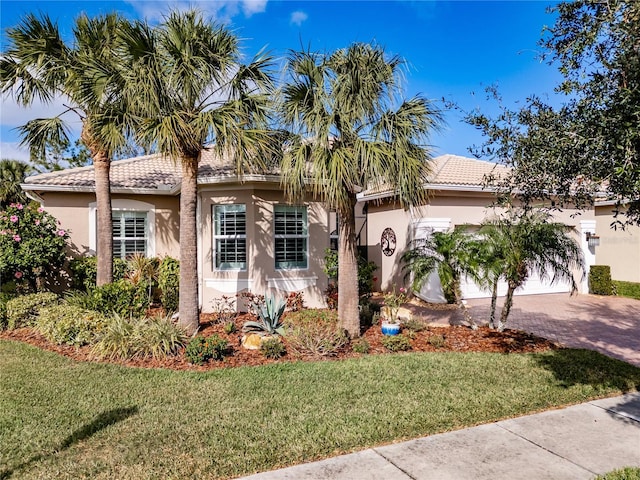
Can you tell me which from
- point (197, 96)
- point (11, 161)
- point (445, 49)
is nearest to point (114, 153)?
point (197, 96)

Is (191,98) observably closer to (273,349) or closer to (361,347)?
(273,349)

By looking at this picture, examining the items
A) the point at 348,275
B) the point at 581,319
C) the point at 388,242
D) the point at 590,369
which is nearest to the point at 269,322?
the point at 348,275

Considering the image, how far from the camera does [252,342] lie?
8641mm

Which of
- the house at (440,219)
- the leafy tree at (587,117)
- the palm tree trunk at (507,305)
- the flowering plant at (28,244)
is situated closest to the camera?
the leafy tree at (587,117)

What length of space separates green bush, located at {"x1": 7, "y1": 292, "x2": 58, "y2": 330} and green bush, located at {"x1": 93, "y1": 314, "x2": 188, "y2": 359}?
3.30m

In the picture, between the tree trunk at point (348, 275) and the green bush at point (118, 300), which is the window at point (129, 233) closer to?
the green bush at point (118, 300)

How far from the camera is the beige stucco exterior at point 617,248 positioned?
16.4 metres

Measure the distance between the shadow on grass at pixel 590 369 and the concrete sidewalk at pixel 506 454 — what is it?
1.31 meters

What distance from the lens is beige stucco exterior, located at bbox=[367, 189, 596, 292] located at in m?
14.4

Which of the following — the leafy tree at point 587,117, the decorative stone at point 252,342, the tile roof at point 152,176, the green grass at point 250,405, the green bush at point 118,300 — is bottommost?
the green grass at point 250,405

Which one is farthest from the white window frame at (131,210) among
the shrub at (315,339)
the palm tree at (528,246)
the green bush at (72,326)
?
the palm tree at (528,246)

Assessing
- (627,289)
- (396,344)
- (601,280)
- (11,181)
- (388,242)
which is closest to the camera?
(396,344)

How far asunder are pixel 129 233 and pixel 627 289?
696 inches

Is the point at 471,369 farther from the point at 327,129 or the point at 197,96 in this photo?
the point at 197,96
